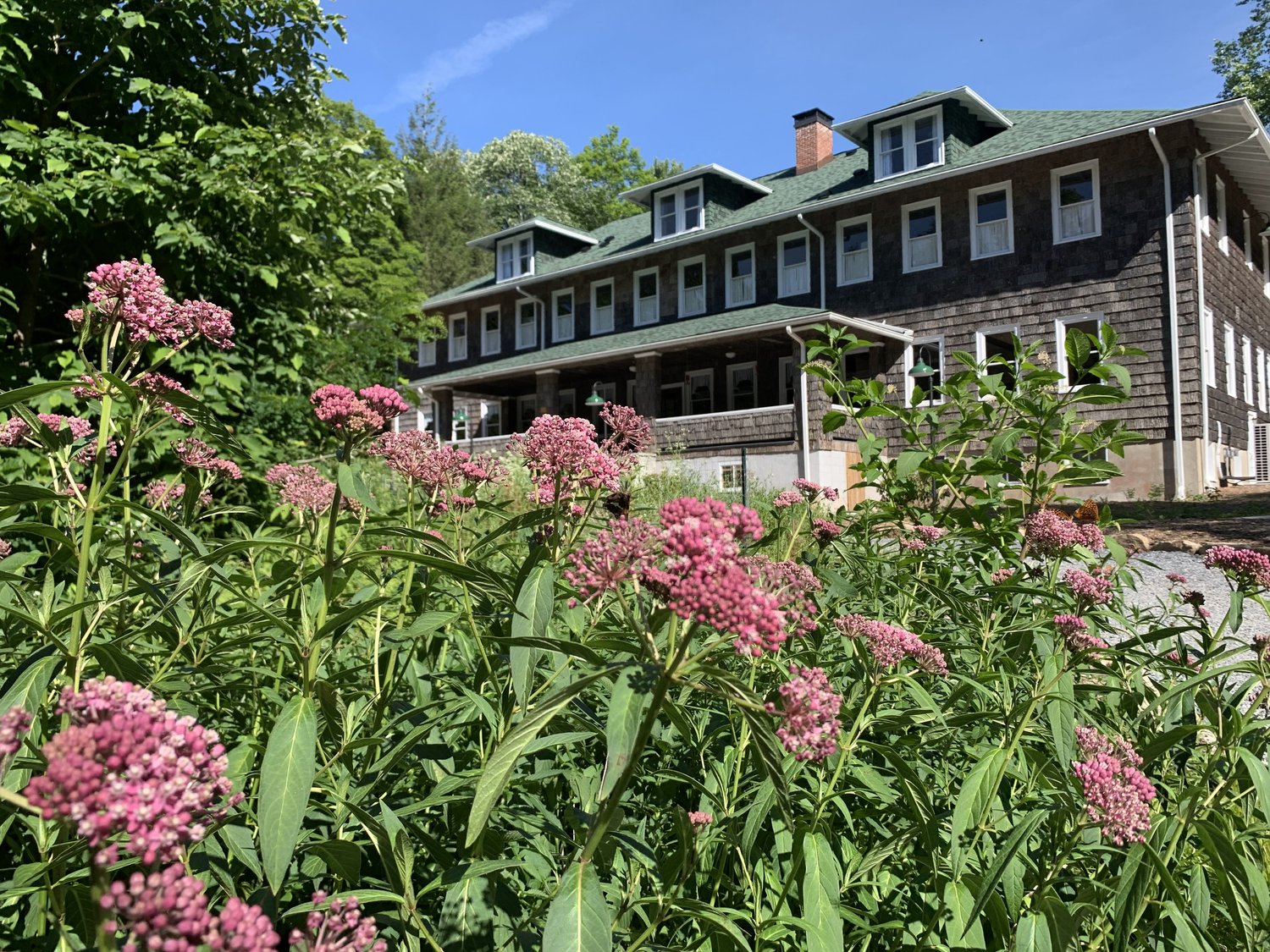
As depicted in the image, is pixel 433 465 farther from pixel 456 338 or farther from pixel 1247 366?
pixel 456 338

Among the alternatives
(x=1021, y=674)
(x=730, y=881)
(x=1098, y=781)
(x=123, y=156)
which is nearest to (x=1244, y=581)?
(x=1021, y=674)

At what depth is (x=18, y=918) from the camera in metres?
1.59

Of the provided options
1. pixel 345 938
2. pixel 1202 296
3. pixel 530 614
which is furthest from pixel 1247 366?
pixel 345 938

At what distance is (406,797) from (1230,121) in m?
21.7

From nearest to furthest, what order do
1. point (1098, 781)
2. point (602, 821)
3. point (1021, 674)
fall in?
point (602, 821), point (1098, 781), point (1021, 674)

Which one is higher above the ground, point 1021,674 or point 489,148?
point 489,148

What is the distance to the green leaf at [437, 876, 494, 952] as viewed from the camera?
4.12 ft

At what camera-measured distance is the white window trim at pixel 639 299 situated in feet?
86.9

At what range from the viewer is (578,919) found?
1020mm

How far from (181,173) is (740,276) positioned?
62.1ft

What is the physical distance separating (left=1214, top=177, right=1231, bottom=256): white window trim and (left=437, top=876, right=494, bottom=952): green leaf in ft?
77.2

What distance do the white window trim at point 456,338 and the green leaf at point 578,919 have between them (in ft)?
109

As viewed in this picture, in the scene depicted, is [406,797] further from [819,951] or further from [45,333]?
[45,333]

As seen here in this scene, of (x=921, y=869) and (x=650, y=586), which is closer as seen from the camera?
(x=650, y=586)
